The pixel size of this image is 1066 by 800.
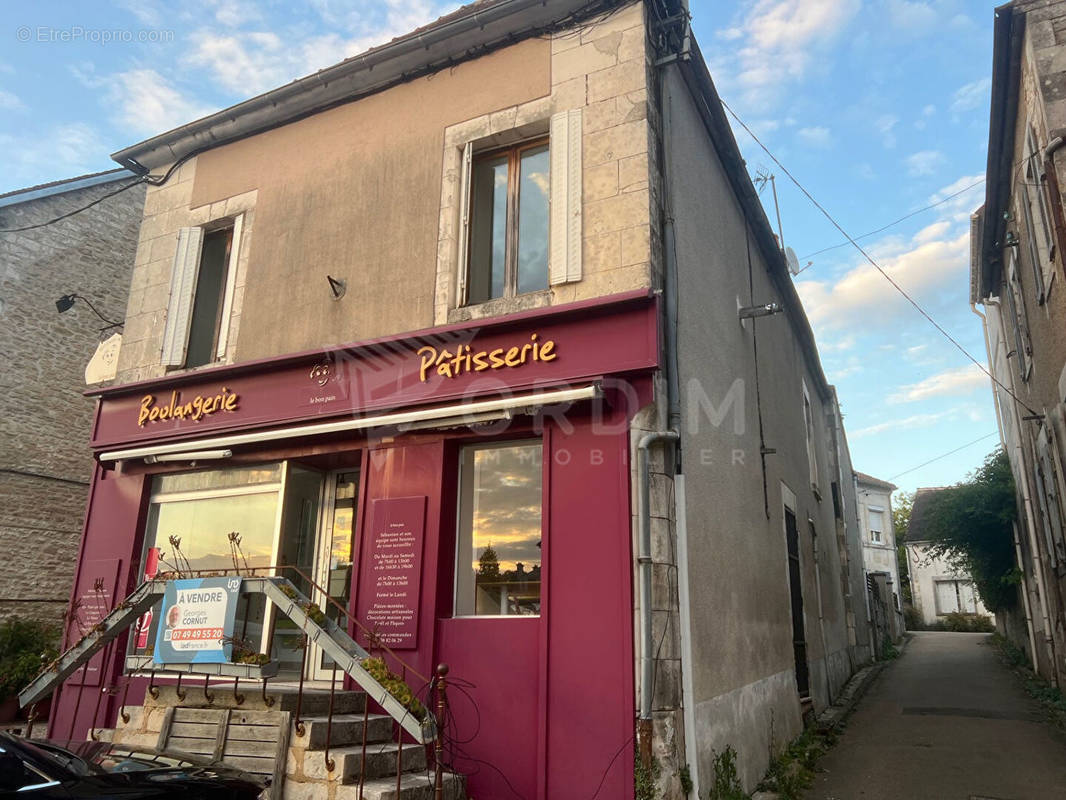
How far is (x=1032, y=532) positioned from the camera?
13.5m

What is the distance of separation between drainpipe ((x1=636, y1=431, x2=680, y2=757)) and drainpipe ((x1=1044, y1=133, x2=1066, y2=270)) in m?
5.03

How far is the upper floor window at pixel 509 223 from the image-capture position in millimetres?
6699

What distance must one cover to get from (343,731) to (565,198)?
173 inches

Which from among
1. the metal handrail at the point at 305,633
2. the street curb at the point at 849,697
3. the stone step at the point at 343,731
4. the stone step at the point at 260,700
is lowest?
the street curb at the point at 849,697

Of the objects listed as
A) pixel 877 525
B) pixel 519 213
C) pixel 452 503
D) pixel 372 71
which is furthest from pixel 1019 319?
pixel 877 525

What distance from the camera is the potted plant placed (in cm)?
954

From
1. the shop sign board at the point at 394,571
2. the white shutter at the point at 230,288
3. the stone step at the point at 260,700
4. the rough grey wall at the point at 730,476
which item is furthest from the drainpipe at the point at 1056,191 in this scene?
the white shutter at the point at 230,288

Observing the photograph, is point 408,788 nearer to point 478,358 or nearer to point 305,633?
point 305,633

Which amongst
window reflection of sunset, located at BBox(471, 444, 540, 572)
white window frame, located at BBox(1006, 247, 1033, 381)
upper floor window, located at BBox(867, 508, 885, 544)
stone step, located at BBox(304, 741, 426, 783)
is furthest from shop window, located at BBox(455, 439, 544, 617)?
upper floor window, located at BBox(867, 508, 885, 544)

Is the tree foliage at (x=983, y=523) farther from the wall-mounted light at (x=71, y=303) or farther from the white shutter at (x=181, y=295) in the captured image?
the wall-mounted light at (x=71, y=303)

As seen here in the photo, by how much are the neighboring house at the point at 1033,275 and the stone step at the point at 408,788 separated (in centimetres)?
756

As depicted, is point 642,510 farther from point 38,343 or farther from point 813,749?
point 38,343

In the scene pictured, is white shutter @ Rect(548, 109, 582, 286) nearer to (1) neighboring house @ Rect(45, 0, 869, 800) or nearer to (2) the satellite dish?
(1) neighboring house @ Rect(45, 0, 869, 800)

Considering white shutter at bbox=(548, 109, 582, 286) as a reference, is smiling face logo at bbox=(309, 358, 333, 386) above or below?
below
